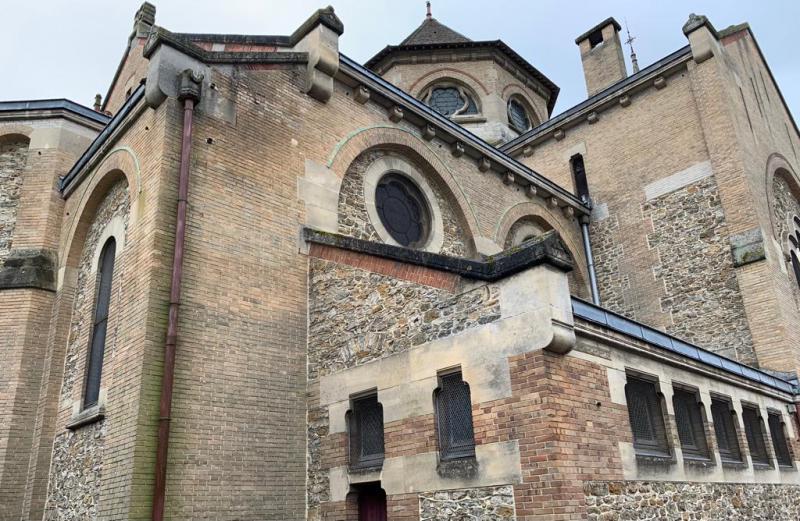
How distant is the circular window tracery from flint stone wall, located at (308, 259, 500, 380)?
16.3 metres

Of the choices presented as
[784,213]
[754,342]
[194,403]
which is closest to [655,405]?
[194,403]

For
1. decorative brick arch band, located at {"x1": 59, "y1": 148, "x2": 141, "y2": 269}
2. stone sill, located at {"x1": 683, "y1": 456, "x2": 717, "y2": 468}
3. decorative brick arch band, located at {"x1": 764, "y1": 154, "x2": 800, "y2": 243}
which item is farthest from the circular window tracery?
stone sill, located at {"x1": 683, "y1": 456, "x2": 717, "y2": 468}

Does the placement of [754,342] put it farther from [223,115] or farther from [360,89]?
[223,115]

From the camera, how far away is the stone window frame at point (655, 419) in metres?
7.93

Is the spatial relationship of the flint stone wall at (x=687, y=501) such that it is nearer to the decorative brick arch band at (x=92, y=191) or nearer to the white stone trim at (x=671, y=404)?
A: the white stone trim at (x=671, y=404)

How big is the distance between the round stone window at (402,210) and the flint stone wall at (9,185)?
273 inches

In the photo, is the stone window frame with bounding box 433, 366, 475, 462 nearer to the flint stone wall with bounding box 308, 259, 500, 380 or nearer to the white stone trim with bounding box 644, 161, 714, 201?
the flint stone wall with bounding box 308, 259, 500, 380

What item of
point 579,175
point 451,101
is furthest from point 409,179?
point 451,101

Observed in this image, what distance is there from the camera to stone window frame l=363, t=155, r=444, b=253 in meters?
11.9

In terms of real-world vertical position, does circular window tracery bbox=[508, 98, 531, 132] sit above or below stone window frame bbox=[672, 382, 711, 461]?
above

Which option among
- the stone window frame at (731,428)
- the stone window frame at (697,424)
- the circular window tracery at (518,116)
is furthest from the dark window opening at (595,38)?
the stone window frame at (697,424)

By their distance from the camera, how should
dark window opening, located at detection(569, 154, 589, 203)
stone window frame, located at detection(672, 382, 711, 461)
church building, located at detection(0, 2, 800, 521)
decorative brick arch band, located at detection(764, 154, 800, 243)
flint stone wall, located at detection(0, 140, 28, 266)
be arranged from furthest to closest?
dark window opening, located at detection(569, 154, 589, 203) < decorative brick arch band, located at detection(764, 154, 800, 243) < flint stone wall, located at detection(0, 140, 28, 266) < stone window frame, located at detection(672, 382, 711, 461) < church building, located at detection(0, 2, 800, 521)

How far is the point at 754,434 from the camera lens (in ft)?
36.1

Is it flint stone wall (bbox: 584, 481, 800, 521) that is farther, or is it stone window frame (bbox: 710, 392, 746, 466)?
stone window frame (bbox: 710, 392, 746, 466)
